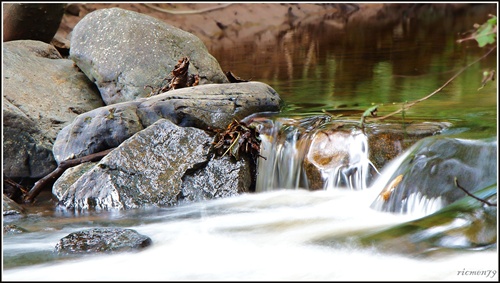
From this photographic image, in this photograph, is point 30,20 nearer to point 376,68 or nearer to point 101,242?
point 376,68

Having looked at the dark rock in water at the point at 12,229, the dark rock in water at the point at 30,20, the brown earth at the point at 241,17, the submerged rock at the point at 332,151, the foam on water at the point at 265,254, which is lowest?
the dark rock in water at the point at 12,229

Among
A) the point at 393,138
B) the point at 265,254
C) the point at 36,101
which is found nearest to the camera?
the point at 265,254

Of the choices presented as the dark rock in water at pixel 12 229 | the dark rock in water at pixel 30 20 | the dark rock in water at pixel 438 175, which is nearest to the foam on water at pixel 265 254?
the dark rock in water at pixel 438 175

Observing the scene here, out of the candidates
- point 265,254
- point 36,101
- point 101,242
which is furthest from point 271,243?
point 36,101

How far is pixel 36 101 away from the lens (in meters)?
7.20

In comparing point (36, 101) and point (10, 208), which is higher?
point (36, 101)

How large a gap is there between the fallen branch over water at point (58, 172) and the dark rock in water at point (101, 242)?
1.59 metres

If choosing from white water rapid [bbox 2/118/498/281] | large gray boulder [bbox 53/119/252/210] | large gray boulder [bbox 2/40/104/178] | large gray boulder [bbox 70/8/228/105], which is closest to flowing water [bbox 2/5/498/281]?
white water rapid [bbox 2/118/498/281]

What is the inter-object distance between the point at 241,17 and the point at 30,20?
10.9 meters

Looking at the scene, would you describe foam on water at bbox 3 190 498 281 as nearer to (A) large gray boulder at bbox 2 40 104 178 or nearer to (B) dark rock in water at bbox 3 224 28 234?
(B) dark rock in water at bbox 3 224 28 234

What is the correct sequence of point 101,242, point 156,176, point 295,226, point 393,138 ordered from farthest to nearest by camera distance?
point 156,176 < point 393,138 < point 295,226 < point 101,242

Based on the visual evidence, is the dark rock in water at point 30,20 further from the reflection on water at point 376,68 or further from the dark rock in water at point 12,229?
the dark rock in water at point 12,229

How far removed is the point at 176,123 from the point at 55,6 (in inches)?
135

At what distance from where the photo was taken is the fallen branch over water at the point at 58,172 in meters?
6.19
